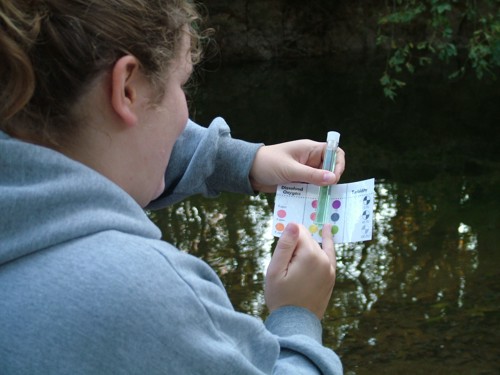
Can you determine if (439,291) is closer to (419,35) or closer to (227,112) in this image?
(227,112)

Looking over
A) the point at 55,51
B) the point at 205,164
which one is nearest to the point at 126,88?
Result: the point at 55,51

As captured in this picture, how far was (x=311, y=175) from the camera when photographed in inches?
43.5

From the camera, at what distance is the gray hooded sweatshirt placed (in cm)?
62

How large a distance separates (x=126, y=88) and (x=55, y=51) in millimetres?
75

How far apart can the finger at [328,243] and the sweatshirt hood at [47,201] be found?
38 centimetres

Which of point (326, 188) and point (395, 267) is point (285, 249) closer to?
point (326, 188)

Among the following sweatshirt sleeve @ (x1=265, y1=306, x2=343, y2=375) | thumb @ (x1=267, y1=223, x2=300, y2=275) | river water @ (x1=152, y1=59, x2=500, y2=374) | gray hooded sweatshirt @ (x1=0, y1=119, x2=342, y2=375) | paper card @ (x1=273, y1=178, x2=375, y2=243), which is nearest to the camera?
gray hooded sweatshirt @ (x1=0, y1=119, x2=342, y2=375)

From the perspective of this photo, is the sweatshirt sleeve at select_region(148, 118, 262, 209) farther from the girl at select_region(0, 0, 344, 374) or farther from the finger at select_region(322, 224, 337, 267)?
the girl at select_region(0, 0, 344, 374)

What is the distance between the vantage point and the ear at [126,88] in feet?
2.21

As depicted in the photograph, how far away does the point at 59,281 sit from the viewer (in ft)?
2.03

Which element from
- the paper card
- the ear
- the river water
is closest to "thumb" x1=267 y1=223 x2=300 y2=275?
the paper card

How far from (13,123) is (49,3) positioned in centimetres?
11

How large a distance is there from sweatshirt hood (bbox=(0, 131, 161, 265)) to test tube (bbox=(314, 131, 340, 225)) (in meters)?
0.47

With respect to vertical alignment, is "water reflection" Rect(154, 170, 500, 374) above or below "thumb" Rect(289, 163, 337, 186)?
above
